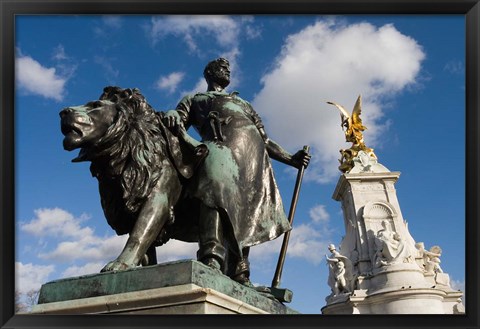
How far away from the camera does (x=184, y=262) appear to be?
3812 mm

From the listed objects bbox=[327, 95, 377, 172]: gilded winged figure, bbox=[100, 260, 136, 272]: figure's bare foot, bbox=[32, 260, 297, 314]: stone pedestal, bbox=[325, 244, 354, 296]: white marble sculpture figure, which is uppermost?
bbox=[327, 95, 377, 172]: gilded winged figure

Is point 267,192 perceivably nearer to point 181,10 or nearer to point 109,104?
point 109,104

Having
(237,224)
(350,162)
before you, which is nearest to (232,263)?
(237,224)

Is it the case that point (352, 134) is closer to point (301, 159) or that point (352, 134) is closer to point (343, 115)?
point (343, 115)

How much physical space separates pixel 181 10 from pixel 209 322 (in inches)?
62.4

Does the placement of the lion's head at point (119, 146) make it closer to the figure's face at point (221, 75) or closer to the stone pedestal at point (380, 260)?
the figure's face at point (221, 75)

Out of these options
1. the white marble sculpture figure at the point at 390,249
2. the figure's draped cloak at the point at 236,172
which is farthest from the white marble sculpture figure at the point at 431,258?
the figure's draped cloak at the point at 236,172

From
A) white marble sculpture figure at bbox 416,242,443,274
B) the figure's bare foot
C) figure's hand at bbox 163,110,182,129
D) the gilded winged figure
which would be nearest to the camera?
the figure's bare foot

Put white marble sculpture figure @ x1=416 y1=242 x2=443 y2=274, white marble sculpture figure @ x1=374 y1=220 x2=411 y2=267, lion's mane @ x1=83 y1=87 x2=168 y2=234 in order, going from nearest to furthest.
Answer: lion's mane @ x1=83 y1=87 x2=168 y2=234, white marble sculpture figure @ x1=374 y1=220 x2=411 y2=267, white marble sculpture figure @ x1=416 y1=242 x2=443 y2=274

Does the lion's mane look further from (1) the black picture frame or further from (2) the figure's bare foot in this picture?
(1) the black picture frame

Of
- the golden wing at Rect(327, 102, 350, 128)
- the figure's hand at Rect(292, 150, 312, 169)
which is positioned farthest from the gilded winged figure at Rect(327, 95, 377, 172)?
the figure's hand at Rect(292, 150, 312, 169)

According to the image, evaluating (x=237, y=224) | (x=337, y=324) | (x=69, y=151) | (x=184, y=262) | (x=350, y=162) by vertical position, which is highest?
(x=350, y=162)

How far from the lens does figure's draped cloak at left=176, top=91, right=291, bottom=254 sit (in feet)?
14.8

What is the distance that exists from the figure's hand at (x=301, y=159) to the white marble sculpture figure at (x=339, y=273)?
2122 cm
